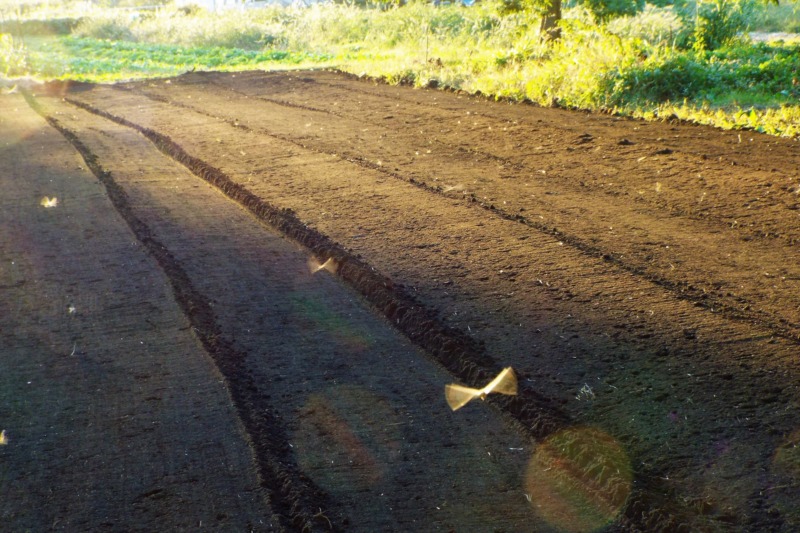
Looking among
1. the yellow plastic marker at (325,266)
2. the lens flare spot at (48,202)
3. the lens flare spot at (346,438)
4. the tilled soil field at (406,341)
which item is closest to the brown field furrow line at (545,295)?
the tilled soil field at (406,341)

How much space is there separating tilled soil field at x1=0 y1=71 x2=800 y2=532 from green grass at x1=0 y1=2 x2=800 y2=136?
3401 millimetres

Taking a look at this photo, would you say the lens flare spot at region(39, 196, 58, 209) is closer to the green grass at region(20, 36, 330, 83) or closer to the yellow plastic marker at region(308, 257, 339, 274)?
the yellow plastic marker at region(308, 257, 339, 274)

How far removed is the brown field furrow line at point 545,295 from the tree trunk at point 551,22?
10.3 metres

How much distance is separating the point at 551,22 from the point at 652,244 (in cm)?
1380

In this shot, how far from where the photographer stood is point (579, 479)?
12.1 feet

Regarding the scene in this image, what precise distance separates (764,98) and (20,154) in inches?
407

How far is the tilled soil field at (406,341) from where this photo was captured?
357 cm

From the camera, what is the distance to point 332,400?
172 inches

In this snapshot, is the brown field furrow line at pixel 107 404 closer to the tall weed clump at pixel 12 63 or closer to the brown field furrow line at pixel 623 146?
the brown field furrow line at pixel 623 146

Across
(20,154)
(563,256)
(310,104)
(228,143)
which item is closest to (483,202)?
(563,256)

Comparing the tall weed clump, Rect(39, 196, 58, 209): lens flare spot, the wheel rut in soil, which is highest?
the wheel rut in soil

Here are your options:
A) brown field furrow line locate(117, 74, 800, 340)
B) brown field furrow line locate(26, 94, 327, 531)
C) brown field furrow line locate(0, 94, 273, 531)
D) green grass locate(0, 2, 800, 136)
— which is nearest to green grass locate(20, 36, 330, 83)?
green grass locate(0, 2, 800, 136)

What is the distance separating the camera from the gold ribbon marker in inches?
171

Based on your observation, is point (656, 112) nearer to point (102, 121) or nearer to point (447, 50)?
point (102, 121)
